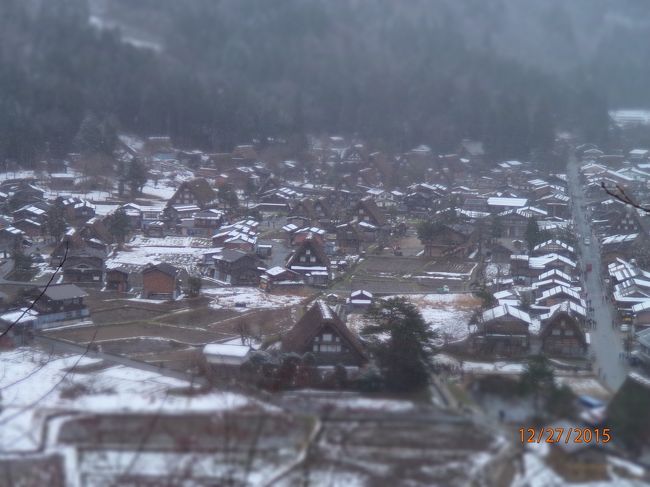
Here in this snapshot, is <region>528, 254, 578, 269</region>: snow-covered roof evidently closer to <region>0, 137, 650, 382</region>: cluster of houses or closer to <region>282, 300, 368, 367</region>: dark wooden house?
<region>0, 137, 650, 382</region>: cluster of houses

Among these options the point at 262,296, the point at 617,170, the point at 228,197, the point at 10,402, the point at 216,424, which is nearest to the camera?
the point at 216,424

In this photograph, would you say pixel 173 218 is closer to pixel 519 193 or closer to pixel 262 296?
pixel 262 296

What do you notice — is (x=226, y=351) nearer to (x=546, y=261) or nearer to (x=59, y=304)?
(x=59, y=304)

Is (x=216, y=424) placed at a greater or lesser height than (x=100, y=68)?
lesser

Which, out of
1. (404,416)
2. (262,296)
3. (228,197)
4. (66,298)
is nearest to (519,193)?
(228,197)

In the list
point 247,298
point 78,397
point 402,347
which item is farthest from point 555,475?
point 247,298

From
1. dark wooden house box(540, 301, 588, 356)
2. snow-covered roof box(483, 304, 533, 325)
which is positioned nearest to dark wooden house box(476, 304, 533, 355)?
snow-covered roof box(483, 304, 533, 325)

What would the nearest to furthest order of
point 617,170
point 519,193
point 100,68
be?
point 519,193 → point 617,170 → point 100,68

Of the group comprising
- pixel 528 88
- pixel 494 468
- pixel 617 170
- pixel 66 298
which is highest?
pixel 528 88
